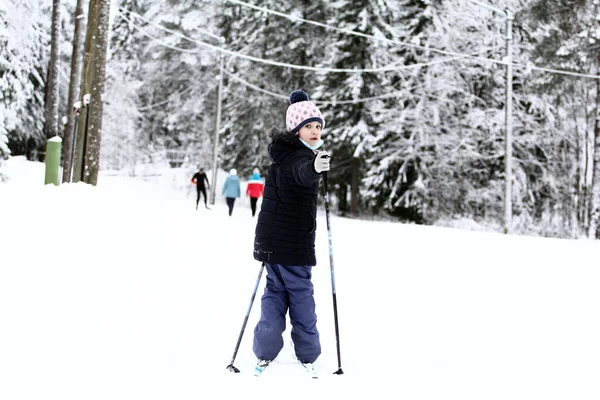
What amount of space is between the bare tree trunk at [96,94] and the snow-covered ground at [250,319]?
10.7 feet

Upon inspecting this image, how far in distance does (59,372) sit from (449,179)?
79.3 feet

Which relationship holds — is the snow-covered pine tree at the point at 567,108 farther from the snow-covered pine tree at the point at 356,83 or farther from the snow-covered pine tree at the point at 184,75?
the snow-covered pine tree at the point at 184,75

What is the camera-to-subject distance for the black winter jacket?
3857mm

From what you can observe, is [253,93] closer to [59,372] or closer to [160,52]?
[160,52]

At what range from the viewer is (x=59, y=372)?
356 centimetres

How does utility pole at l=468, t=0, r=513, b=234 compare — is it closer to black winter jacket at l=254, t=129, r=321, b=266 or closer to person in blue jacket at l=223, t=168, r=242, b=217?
person in blue jacket at l=223, t=168, r=242, b=217

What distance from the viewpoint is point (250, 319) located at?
16.7ft

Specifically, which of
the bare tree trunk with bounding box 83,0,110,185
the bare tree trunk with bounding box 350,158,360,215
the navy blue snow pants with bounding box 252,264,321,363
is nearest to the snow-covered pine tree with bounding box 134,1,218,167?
the bare tree trunk with bounding box 350,158,360,215

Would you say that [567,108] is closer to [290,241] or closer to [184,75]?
[184,75]

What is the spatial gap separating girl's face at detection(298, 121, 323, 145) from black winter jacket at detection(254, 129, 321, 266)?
0.16 ft

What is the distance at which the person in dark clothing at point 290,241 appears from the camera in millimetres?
3871

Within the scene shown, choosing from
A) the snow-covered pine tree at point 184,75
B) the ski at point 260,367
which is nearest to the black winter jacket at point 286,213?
the ski at point 260,367

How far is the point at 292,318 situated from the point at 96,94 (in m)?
11.2

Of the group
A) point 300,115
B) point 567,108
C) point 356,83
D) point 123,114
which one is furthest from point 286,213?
point 123,114
